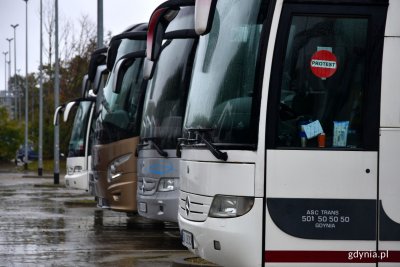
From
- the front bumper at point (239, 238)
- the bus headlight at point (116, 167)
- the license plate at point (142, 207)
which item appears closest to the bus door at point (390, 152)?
the front bumper at point (239, 238)

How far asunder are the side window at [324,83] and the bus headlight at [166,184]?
5.07 meters

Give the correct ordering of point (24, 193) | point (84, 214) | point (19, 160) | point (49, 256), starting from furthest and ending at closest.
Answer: point (19, 160) < point (24, 193) < point (84, 214) < point (49, 256)

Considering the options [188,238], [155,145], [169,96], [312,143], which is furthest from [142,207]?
[312,143]

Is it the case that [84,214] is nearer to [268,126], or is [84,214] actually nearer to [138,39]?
[138,39]

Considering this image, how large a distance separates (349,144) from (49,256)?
625cm

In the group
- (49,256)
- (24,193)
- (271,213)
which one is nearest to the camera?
(271,213)

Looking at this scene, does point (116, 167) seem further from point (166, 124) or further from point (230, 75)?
point (230, 75)

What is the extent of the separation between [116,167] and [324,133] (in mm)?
7714

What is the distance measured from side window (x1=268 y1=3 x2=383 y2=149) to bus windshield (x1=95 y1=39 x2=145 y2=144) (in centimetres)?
723

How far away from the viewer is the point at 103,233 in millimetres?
16047

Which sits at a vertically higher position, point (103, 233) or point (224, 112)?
point (224, 112)

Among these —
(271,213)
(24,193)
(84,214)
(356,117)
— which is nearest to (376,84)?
(356,117)

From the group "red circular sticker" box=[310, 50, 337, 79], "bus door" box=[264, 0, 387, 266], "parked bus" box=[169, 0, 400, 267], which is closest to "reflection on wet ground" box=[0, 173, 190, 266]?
"parked bus" box=[169, 0, 400, 267]

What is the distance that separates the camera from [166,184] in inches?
498
